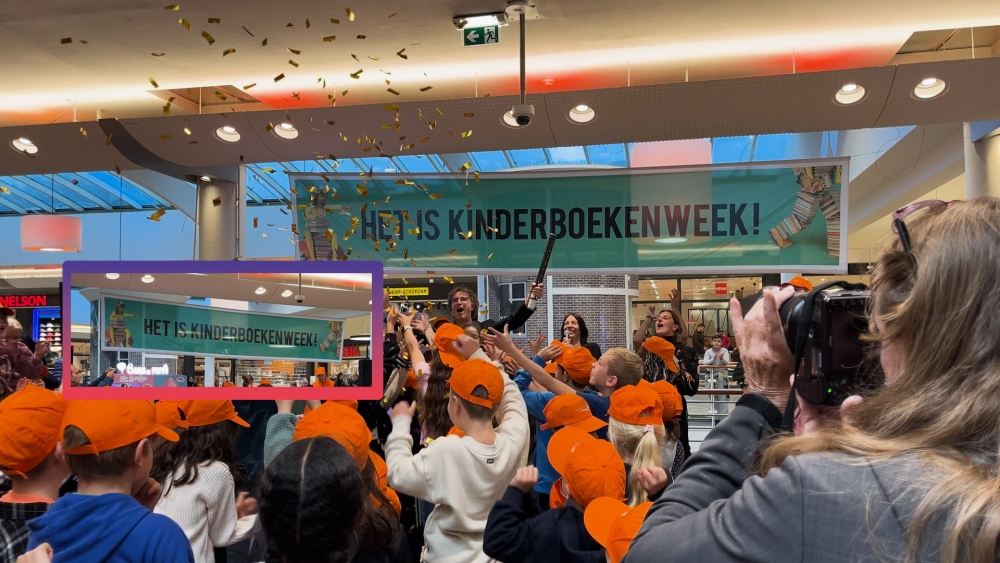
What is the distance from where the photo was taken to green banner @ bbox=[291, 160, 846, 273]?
20.1 ft

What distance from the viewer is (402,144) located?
234 inches

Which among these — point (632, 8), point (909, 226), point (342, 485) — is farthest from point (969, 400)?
point (632, 8)

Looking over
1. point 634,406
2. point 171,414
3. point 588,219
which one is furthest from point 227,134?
point 634,406

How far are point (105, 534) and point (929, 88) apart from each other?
5122mm

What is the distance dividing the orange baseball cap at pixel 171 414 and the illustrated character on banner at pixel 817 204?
15.5ft

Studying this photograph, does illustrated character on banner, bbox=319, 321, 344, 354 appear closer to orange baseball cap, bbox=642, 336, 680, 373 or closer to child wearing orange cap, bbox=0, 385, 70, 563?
child wearing orange cap, bbox=0, 385, 70, 563

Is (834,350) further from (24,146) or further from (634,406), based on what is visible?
(24,146)

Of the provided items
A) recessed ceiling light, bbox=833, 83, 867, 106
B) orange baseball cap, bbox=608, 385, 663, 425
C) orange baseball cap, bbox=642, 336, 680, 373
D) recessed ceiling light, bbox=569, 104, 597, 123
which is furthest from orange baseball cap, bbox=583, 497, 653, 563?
recessed ceiling light, bbox=833, 83, 867, 106

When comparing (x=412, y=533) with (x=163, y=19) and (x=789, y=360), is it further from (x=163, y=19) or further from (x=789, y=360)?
(x=163, y=19)

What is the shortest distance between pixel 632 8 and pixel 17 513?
3.92m

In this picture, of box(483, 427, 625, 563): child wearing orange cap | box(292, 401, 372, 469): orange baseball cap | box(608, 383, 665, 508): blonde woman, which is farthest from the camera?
box(608, 383, 665, 508): blonde woman

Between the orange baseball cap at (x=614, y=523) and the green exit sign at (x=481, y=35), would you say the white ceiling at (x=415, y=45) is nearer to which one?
the green exit sign at (x=481, y=35)

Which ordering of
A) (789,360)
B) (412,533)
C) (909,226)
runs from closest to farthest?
(909,226), (789,360), (412,533)

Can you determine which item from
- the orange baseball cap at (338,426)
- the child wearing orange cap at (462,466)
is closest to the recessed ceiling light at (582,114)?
the child wearing orange cap at (462,466)
